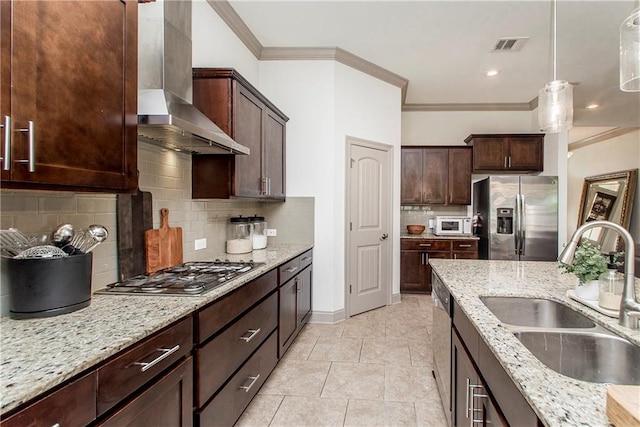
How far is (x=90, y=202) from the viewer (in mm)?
1687

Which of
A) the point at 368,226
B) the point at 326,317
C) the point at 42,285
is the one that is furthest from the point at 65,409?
the point at 368,226

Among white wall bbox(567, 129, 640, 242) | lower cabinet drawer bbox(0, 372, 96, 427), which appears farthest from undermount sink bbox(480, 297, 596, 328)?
white wall bbox(567, 129, 640, 242)

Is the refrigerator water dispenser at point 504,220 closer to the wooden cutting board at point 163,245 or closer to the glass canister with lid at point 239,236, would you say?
the glass canister with lid at point 239,236

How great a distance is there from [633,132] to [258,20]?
25.2ft

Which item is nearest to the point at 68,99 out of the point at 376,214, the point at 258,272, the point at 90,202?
the point at 90,202

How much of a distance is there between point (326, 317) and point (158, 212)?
91.4 inches

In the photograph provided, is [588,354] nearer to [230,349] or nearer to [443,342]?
[443,342]

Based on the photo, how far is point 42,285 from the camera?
1226 millimetres

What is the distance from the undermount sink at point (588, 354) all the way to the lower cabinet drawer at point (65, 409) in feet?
4.70

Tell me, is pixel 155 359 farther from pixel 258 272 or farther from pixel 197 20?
pixel 197 20

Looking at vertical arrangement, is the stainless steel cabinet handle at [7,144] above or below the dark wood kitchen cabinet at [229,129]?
below

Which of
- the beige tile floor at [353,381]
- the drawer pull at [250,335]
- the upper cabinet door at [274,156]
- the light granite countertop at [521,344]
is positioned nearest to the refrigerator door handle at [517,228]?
the beige tile floor at [353,381]

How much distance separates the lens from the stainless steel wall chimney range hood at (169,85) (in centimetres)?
169

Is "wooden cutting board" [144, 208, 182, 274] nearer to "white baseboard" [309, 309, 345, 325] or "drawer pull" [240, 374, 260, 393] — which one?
"drawer pull" [240, 374, 260, 393]
